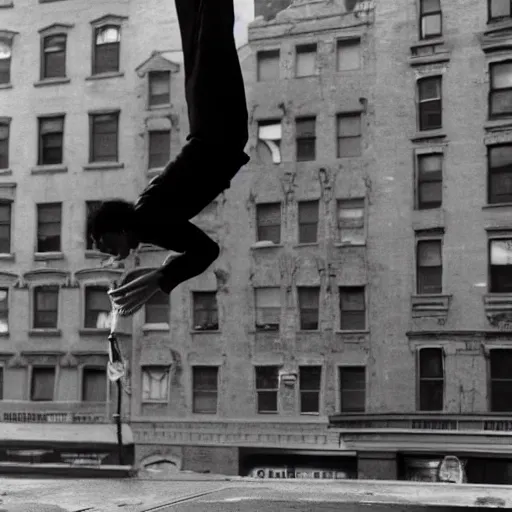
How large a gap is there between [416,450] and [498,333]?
2.87m

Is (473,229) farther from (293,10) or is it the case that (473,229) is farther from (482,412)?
(293,10)

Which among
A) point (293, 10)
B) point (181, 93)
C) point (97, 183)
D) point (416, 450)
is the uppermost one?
point (293, 10)

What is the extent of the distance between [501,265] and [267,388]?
537 cm

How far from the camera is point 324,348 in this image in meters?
20.2

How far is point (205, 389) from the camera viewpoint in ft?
68.4

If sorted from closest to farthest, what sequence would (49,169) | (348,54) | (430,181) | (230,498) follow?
1. (230,498)
2. (430,181)
3. (348,54)
4. (49,169)

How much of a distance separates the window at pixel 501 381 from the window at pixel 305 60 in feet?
22.6

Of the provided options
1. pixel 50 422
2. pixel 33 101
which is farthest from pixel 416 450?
pixel 33 101

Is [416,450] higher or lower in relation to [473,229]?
lower

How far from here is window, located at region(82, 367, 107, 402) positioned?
21406 millimetres

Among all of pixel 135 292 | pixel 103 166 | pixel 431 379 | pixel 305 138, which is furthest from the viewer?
pixel 103 166

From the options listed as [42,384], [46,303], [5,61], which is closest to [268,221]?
[46,303]

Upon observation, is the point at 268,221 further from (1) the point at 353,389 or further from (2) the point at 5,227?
(2) the point at 5,227

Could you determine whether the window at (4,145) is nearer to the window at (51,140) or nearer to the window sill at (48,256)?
the window at (51,140)
